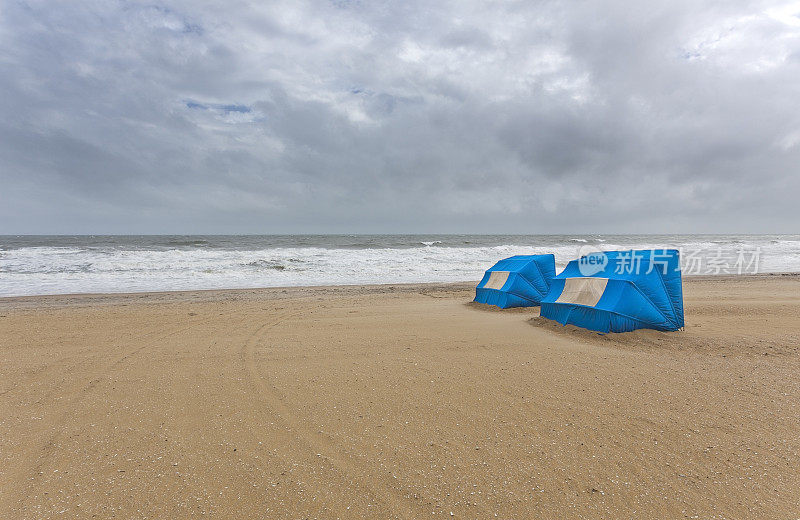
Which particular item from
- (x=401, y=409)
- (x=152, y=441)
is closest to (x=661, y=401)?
(x=401, y=409)

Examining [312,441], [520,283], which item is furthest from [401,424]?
[520,283]

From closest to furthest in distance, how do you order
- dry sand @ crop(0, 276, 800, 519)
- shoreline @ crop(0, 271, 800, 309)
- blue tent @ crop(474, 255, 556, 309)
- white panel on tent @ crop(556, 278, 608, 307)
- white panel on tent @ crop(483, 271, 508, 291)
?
dry sand @ crop(0, 276, 800, 519) < white panel on tent @ crop(556, 278, 608, 307) < blue tent @ crop(474, 255, 556, 309) < white panel on tent @ crop(483, 271, 508, 291) < shoreline @ crop(0, 271, 800, 309)

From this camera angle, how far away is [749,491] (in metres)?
2.51

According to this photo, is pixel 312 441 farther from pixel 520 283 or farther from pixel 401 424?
pixel 520 283

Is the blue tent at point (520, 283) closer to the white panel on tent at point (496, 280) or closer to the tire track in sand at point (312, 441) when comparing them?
the white panel on tent at point (496, 280)

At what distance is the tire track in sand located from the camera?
2512 millimetres

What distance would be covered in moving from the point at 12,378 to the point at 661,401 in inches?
308

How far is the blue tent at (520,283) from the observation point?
963cm

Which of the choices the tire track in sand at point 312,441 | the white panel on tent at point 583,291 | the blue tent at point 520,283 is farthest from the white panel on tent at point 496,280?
the tire track in sand at point 312,441

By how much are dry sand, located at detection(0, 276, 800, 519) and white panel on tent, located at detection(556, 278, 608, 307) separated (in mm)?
774

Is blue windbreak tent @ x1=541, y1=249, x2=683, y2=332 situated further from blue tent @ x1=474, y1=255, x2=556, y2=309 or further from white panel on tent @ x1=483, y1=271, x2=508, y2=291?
white panel on tent @ x1=483, y1=271, x2=508, y2=291

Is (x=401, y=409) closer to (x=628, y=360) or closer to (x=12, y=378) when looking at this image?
(x=628, y=360)

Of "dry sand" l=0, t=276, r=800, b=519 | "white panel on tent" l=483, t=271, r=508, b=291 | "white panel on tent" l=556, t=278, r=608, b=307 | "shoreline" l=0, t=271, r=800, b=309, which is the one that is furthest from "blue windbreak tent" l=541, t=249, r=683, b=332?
"shoreline" l=0, t=271, r=800, b=309

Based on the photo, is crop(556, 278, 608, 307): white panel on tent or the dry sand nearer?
the dry sand
